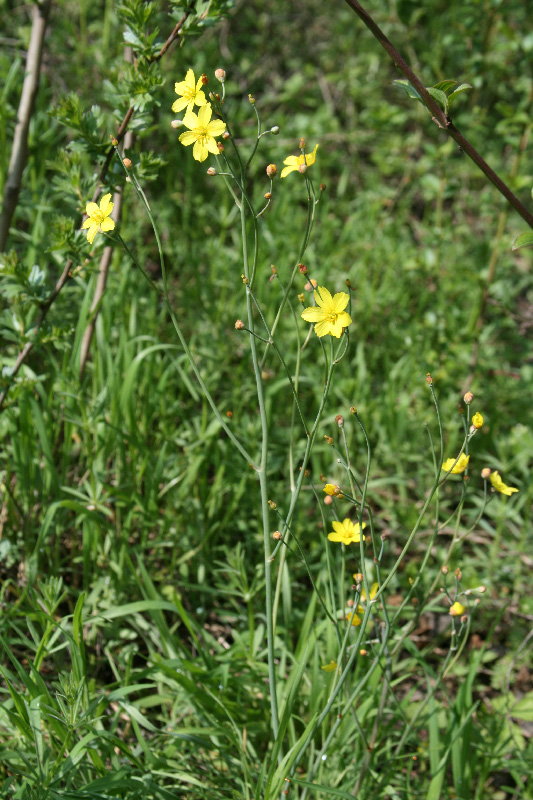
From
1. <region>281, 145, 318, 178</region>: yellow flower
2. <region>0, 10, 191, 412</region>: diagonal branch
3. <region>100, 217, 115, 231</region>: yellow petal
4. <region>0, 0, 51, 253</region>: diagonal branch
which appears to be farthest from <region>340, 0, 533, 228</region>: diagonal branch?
<region>0, 0, 51, 253</region>: diagonal branch

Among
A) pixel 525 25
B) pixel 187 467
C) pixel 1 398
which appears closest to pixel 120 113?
pixel 1 398

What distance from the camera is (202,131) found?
1.24 metres

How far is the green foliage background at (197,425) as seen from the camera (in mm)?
1630

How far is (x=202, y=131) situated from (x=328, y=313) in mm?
412

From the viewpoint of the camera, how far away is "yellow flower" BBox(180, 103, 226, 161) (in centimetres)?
121

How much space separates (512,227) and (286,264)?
1575 mm

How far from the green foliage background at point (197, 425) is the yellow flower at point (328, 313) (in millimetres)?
689

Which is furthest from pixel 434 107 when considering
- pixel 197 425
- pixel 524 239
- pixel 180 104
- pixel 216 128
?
pixel 197 425

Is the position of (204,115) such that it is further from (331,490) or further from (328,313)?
(331,490)

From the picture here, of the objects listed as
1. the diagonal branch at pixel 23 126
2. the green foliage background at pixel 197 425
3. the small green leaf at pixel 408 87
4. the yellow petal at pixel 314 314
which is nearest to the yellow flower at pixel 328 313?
the yellow petal at pixel 314 314

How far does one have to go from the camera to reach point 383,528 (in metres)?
2.48

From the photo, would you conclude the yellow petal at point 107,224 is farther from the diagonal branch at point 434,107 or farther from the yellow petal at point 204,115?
the diagonal branch at point 434,107

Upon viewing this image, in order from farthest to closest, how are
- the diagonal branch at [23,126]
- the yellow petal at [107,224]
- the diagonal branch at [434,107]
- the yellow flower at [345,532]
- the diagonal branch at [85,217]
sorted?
the diagonal branch at [23,126] < the diagonal branch at [85,217] < the yellow flower at [345,532] < the yellow petal at [107,224] < the diagonal branch at [434,107]

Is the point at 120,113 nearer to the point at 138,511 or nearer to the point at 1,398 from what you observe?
the point at 1,398
